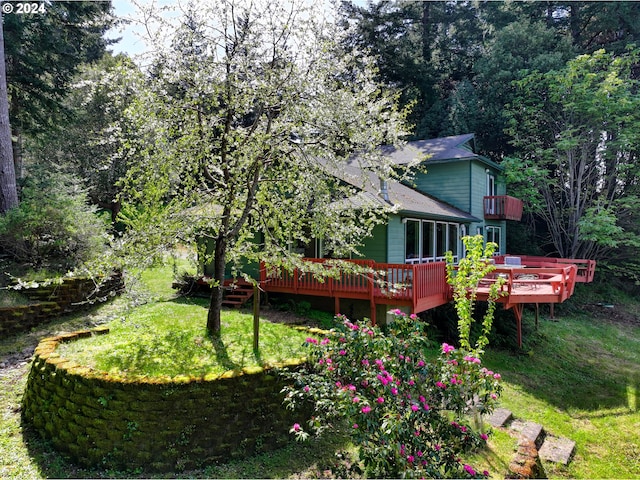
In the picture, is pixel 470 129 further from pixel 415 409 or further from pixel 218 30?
pixel 415 409

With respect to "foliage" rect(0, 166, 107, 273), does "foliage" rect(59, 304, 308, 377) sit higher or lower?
lower

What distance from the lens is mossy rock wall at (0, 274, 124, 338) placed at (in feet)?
25.7

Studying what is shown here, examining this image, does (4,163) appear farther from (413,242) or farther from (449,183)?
(449,183)

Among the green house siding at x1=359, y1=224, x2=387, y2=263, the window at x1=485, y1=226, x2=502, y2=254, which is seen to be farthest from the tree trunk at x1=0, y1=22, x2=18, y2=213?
the window at x1=485, y1=226, x2=502, y2=254

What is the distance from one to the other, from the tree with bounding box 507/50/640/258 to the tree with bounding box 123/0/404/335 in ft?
49.8

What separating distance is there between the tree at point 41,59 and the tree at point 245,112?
934cm

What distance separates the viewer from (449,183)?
17109 mm

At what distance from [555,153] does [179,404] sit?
2043 centimetres

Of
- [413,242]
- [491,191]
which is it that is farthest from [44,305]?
[491,191]

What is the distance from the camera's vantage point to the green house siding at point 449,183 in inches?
657

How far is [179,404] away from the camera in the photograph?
15.0 ft

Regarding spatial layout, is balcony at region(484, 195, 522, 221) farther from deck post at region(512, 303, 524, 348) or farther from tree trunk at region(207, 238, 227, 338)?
tree trunk at region(207, 238, 227, 338)

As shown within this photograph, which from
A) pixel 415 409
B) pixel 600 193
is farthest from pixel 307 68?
pixel 600 193

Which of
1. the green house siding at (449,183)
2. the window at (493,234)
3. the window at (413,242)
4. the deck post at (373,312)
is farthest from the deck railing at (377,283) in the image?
the window at (493,234)
